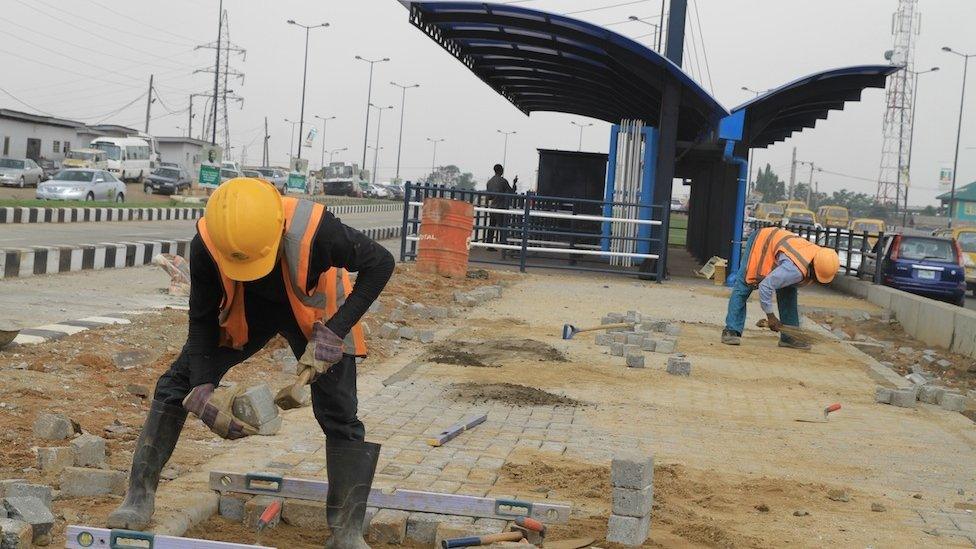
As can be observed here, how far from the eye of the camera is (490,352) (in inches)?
459

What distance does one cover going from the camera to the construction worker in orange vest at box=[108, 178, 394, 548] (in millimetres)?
4578

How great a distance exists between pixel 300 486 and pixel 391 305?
8992 mm

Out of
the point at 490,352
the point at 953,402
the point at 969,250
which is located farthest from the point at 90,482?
the point at 969,250

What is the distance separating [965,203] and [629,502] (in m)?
98.7

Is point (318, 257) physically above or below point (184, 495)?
above

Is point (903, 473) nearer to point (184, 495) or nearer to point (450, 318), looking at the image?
point (184, 495)

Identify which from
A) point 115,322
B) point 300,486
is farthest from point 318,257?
point 115,322

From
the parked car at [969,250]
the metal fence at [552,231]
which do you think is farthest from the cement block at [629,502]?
the parked car at [969,250]

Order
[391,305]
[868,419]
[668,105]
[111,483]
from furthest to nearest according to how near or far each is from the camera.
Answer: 1. [668,105]
2. [391,305]
3. [868,419]
4. [111,483]

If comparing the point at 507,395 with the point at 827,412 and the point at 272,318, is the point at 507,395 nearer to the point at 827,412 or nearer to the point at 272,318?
the point at 827,412

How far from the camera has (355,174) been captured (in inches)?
3359

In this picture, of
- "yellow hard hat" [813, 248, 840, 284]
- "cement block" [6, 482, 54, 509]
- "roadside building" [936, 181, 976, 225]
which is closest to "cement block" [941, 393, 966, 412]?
"yellow hard hat" [813, 248, 840, 284]

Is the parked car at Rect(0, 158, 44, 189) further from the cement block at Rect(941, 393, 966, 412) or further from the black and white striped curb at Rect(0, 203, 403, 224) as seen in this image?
the cement block at Rect(941, 393, 966, 412)

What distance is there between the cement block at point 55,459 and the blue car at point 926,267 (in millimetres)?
21089
